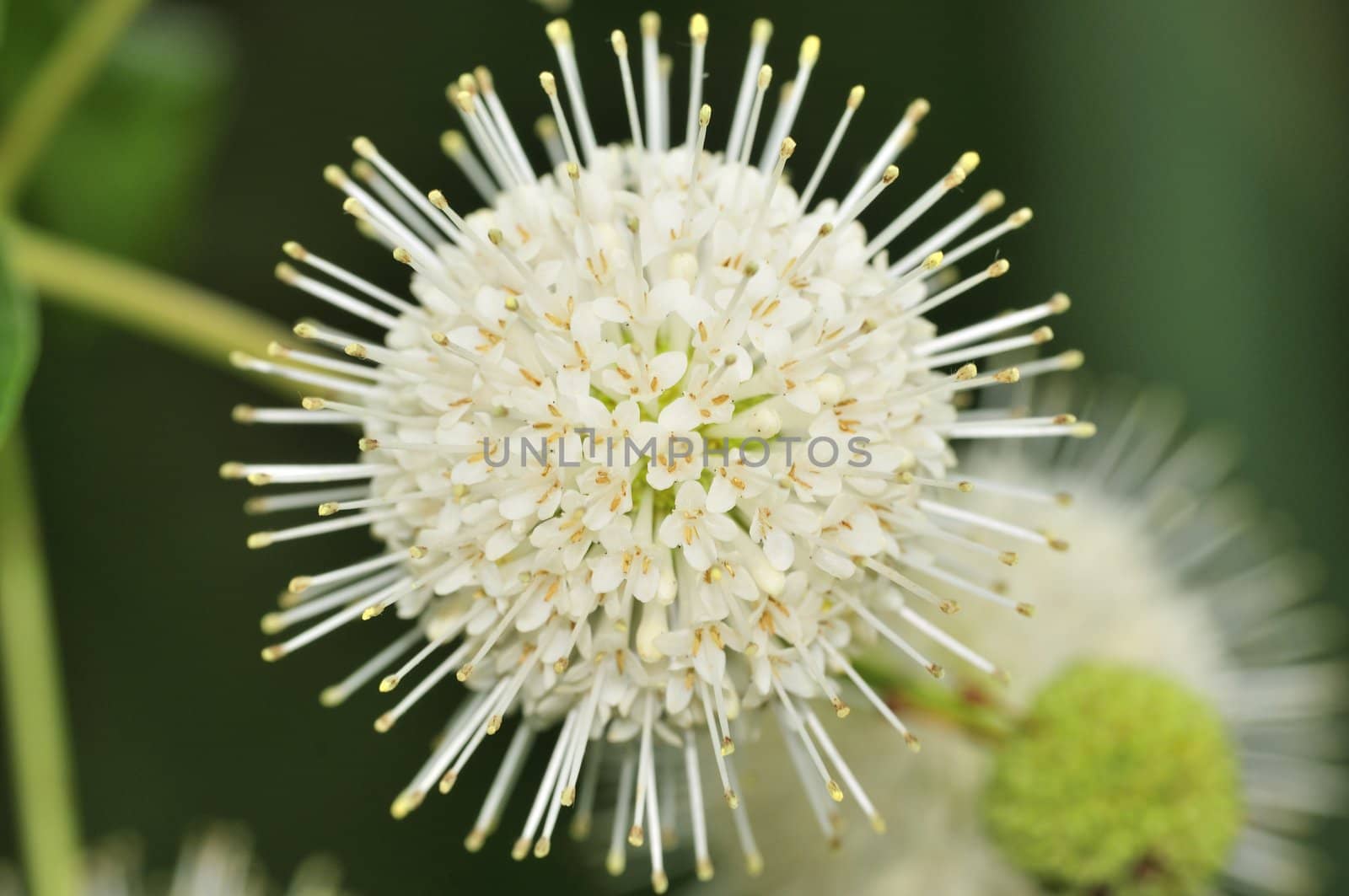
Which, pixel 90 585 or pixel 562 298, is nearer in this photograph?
pixel 562 298

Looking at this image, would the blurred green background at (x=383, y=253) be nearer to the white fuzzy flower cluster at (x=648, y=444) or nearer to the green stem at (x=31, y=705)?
the green stem at (x=31, y=705)

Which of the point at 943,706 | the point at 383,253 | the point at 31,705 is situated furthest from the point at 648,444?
the point at 383,253

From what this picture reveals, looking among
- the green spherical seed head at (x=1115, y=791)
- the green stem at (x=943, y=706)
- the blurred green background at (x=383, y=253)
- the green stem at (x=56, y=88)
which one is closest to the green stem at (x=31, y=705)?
the green stem at (x=56, y=88)

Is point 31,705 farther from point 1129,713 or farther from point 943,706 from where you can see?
point 1129,713

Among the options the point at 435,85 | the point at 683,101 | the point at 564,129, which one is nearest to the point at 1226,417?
the point at 683,101

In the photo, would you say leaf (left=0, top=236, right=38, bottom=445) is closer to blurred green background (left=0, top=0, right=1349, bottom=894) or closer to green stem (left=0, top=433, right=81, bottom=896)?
green stem (left=0, top=433, right=81, bottom=896)

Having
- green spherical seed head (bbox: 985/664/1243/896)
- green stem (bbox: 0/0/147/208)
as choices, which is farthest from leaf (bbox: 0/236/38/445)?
green spherical seed head (bbox: 985/664/1243/896)

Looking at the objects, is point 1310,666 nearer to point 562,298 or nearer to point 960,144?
point 960,144

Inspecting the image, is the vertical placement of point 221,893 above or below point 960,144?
below
